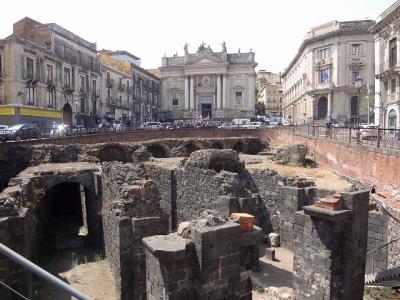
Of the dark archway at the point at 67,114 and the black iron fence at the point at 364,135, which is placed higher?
the dark archway at the point at 67,114

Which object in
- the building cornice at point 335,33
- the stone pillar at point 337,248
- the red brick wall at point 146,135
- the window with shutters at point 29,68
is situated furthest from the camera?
the building cornice at point 335,33

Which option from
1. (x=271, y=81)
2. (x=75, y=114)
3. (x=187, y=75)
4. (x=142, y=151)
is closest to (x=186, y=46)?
(x=187, y=75)

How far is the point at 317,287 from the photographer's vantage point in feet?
26.3

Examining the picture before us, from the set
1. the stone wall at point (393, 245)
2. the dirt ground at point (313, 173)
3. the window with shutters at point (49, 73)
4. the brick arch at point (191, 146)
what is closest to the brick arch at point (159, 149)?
the brick arch at point (191, 146)

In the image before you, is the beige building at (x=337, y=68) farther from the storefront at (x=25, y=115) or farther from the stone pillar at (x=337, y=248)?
the stone pillar at (x=337, y=248)

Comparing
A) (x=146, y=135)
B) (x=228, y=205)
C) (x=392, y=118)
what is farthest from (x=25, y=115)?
Answer: (x=392, y=118)

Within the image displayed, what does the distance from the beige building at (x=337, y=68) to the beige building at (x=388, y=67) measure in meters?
13.0

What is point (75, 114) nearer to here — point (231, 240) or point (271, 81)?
point (231, 240)

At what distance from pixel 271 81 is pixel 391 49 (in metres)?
82.4

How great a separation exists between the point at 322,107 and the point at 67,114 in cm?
3348

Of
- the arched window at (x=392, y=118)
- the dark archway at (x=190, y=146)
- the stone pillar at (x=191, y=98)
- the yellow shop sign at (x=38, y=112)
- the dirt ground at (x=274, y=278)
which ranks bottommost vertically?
the dirt ground at (x=274, y=278)

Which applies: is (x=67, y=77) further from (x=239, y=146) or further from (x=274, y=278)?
(x=274, y=278)

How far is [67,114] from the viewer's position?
44.4 m

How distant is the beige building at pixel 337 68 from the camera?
48.7m
